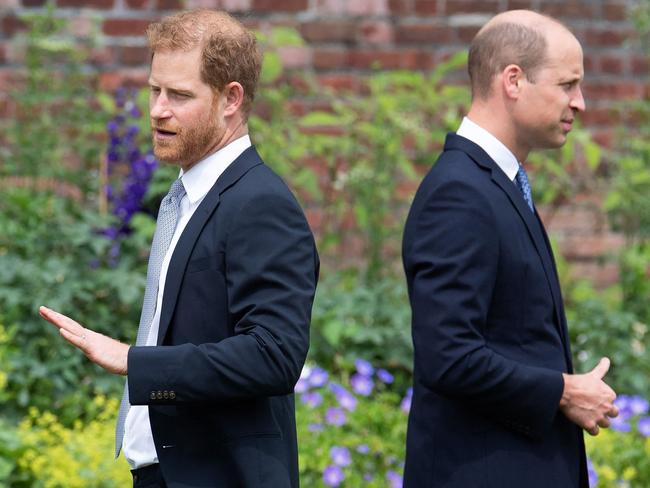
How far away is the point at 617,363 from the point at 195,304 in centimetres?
284

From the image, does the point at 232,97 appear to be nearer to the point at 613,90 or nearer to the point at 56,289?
the point at 56,289

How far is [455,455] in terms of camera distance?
3.02m

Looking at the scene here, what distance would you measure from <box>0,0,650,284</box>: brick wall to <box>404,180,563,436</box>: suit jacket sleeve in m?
3.04

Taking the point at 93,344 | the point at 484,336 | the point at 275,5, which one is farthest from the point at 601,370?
the point at 275,5

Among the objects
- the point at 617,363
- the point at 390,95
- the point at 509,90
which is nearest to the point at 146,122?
the point at 390,95

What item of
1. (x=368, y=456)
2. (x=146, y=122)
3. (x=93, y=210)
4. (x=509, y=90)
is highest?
(x=509, y=90)

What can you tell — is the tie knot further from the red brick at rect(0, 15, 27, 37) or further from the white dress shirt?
the red brick at rect(0, 15, 27, 37)

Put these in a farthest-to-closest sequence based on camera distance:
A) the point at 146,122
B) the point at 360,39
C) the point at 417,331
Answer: the point at 360,39 < the point at 146,122 < the point at 417,331

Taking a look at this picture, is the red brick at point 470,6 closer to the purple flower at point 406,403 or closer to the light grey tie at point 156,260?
the purple flower at point 406,403

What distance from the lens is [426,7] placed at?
6039mm

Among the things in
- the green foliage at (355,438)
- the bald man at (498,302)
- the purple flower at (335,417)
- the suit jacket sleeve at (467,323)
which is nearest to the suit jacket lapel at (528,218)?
the bald man at (498,302)

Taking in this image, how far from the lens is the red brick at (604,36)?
616 cm

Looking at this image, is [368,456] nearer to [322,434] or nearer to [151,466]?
[322,434]

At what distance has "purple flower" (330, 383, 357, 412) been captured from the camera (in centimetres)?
466
